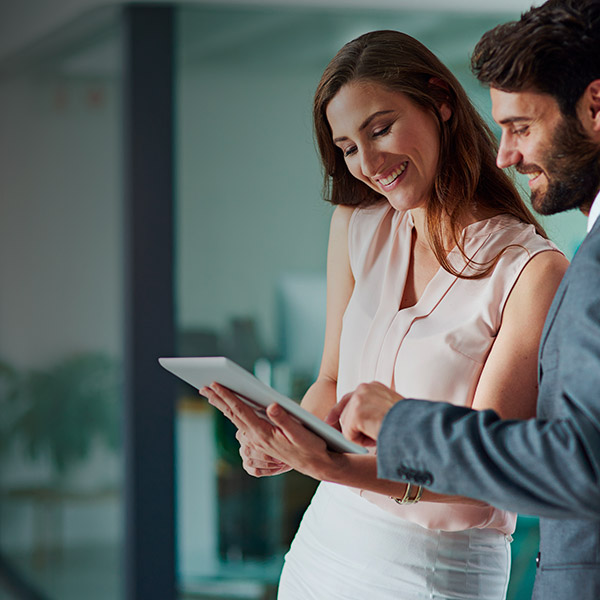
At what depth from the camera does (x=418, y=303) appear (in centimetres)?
156

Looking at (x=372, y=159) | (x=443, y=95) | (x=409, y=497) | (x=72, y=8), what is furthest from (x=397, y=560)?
(x=72, y=8)

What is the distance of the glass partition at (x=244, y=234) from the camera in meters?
3.37

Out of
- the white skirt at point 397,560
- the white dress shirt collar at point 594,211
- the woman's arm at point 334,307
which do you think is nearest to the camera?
the white dress shirt collar at point 594,211

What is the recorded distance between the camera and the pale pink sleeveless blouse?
143 centimetres

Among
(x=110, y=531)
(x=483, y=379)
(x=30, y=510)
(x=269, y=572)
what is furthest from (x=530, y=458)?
(x=30, y=510)

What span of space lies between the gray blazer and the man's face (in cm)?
12

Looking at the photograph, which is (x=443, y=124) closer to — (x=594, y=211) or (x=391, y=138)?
(x=391, y=138)

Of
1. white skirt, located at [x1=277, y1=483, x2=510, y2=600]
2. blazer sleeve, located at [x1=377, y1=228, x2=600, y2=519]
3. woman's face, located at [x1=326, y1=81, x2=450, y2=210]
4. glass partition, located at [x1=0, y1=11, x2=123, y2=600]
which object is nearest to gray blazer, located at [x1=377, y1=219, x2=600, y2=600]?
blazer sleeve, located at [x1=377, y1=228, x2=600, y2=519]

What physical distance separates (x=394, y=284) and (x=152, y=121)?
77.2 inches

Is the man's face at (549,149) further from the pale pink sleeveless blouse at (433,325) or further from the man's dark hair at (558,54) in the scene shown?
the pale pink sleeveless blouse at (433,325)

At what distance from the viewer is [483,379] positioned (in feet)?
4.49

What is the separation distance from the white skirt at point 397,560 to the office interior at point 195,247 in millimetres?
1776

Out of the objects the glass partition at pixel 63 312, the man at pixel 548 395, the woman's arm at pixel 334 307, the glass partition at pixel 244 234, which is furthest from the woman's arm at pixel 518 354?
the glass partition at pixel 63 312

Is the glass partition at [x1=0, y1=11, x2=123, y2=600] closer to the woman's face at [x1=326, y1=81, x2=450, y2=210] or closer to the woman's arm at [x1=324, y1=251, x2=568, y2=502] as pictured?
the woman's face at [x1=326, y1=81, x2=450, y2=210]
